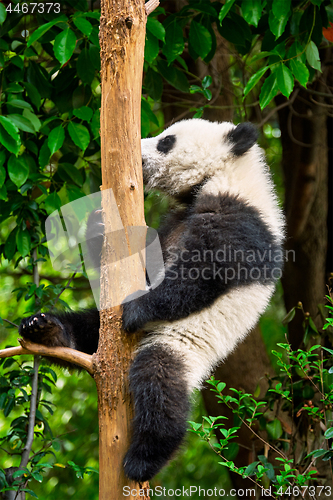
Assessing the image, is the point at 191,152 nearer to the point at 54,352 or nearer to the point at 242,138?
the point at 242,138

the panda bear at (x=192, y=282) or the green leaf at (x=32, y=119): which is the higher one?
the green leaf at (x=32, y=119)

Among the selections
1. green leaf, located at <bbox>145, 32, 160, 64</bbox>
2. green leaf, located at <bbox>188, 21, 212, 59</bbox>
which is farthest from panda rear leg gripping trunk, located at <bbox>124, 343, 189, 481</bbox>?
green leaf, located at <bbox>188, 21, 212, 59</bbox>

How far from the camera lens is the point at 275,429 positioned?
3.28 m

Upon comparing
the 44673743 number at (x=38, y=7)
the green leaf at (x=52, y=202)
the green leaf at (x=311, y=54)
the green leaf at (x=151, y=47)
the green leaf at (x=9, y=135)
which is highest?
the 44673743 number at (x=38, y=7)

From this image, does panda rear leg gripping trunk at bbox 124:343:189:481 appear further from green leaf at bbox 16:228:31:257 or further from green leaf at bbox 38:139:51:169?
green leaf at bbox 38:139:51:169

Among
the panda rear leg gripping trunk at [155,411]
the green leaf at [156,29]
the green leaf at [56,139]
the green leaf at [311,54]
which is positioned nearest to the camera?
the panda rear leg gripping trunk at [155,411]

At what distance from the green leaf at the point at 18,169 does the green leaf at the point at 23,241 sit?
0.42 meters

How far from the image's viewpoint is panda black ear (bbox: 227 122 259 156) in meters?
2.73

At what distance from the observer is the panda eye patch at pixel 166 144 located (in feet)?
9.41

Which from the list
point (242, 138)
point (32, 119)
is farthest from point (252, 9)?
point (32, 119)

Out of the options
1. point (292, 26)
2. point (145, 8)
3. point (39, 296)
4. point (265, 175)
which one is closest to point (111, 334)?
point (39, 296)

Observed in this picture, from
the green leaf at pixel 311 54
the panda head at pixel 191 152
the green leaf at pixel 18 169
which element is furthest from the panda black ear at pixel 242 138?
the green leaf at pixel 18 169

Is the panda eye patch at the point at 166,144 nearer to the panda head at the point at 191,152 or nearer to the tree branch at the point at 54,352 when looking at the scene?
the panda head at the point at 191,152

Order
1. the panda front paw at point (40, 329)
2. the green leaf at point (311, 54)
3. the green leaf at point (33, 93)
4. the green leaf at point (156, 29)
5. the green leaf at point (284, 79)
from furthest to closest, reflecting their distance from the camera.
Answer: the green leaf at point (33, 93)
the green leaf at point (156, 29)
the green leaf at point (311, 54)
the green leaf at point (284, 79)
the panda front paw at point (40, 329)
